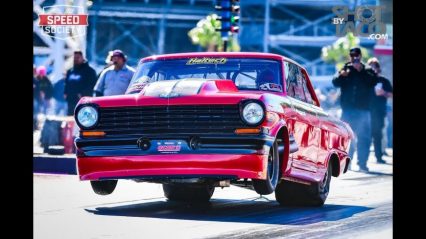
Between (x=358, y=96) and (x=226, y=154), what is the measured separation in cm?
470

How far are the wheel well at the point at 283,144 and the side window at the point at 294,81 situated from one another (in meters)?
0.68

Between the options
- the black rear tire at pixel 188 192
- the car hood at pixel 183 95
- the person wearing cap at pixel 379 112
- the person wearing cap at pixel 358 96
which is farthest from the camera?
the person wearing cap at pixel 379 112

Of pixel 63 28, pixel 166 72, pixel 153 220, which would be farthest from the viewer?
pixel 63 28

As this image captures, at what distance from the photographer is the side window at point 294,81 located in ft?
30.1

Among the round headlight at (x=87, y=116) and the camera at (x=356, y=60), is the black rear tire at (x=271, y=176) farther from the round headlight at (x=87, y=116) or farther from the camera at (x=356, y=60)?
the camera at (x=356, y=60)

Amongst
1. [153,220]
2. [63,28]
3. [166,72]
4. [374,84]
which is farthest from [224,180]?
[374,84]

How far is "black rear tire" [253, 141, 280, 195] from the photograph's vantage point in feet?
26.8

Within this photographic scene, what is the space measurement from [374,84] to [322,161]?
3271 millimetres

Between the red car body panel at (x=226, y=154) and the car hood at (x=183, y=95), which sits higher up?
the car hood at (x=183, y=95)

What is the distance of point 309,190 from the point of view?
932cm

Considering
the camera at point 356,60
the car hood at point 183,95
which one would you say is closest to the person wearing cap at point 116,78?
the car hood at point 183,95

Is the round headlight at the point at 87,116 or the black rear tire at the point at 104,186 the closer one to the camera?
the round headlight at the point at 87,116

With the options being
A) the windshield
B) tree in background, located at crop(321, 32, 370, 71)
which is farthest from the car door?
tree in background, located at crop(321, 32, 370, 71)
